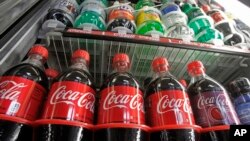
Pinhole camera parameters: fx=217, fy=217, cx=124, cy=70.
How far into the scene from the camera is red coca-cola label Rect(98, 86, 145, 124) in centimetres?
65

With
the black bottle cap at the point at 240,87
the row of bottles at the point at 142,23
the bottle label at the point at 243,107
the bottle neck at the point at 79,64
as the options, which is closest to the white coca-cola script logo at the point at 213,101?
the bottle label at the point at 243,107

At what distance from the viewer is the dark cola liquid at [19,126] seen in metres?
0.61

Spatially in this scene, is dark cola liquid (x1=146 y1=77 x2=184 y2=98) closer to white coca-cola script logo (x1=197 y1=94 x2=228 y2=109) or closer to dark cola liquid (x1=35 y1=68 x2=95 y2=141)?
white coca-cola script logo (x1=197 y1=94 x2=228 y2=109)

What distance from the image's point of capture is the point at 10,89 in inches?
26.5

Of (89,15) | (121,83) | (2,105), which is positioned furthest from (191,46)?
(2,105)

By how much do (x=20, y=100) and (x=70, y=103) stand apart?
15 centimetres

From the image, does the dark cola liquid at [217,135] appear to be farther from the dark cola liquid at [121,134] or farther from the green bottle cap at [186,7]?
the green bottle cap at [186,7]

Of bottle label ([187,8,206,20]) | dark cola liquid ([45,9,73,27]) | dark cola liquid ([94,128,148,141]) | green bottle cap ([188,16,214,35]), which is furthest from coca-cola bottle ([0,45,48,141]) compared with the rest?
bottle label ([187,8,206,20])

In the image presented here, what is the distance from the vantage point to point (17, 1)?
2.79 feet

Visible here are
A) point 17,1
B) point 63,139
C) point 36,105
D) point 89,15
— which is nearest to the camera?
point 63,139

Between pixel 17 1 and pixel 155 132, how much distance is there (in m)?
0.71

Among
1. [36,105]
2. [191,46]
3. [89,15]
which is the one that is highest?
[89,15]

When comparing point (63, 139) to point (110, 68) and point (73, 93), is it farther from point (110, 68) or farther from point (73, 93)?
point (110, 68)

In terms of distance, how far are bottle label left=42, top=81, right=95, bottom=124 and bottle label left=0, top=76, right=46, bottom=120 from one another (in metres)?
0.05
